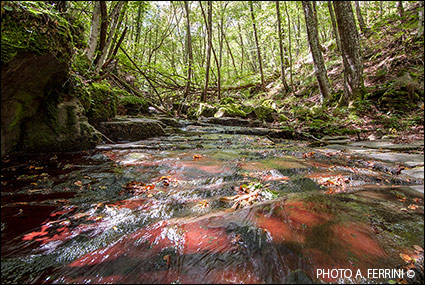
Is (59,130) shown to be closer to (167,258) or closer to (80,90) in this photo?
(80,90)

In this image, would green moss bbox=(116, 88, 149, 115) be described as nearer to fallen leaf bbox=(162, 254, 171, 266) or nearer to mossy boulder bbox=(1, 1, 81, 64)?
mossy boulder bbox=(1, 1, 81, 64)

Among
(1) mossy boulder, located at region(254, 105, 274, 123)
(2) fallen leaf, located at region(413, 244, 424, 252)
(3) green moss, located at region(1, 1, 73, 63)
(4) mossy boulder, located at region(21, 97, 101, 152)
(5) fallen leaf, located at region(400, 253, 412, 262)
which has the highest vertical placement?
(3) green moss, located at region(1, 1, 73, 63)

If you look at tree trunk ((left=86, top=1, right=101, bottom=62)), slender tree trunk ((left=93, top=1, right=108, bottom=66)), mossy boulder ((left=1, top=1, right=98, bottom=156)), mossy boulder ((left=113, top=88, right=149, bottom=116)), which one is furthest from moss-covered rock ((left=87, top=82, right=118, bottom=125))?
mossy boulder ((left=113, top=88, right=149, bottom=116))

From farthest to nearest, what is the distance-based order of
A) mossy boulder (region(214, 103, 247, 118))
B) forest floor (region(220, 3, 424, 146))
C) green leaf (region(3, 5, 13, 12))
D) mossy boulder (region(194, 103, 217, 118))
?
mossy boulder (region(194, 103, 217, 118)) < mossy boulder (region(214, 103, 247, 118)) < forest floor (region(220, 3, 424, 146)) < green leaf (region(3, 5, 13, 12))

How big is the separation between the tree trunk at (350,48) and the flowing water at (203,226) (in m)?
6.35

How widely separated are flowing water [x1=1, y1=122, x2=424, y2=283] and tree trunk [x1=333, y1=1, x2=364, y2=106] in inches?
250

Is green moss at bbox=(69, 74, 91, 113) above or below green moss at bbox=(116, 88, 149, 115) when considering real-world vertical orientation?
below

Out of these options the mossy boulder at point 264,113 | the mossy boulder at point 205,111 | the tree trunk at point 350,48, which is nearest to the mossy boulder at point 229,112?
the mossy boulder at point 205,111

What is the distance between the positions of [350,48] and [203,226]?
8832mm

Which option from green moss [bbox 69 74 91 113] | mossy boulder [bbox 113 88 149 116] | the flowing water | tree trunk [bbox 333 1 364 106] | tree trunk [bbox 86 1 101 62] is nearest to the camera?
the flowing water

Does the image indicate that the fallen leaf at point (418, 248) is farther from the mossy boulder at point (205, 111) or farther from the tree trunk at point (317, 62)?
the mossy boulder at point (205, 111)

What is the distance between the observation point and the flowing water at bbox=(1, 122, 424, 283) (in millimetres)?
1001

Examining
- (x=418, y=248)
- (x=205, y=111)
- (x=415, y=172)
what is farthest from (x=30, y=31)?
(x=205, y=111)

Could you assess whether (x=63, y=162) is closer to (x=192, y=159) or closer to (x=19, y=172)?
(x=19, y=172)
